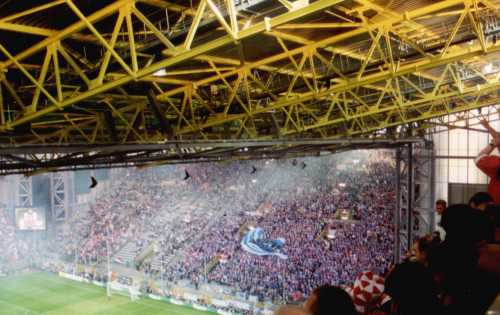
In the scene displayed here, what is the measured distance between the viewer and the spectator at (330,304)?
6.56 feet

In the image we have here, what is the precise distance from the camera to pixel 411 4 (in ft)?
26.7

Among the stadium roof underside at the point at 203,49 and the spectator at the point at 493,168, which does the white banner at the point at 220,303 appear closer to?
the stadium roof underside at the point at 203,49

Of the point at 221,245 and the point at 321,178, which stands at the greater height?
the point at 321,178

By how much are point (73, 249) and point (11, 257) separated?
14.2ft

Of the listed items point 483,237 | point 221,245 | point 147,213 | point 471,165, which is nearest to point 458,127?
point 471,165

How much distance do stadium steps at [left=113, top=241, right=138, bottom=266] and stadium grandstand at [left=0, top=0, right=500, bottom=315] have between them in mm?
599

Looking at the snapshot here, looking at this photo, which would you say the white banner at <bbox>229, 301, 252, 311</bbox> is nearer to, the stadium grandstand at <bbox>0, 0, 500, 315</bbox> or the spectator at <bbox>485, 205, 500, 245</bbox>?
the stadium grandstand at <bbox>0, 0, 500, 315</bbox>

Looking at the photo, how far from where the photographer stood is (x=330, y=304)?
2.01 metres

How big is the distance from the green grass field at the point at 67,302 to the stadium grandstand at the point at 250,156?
17cm

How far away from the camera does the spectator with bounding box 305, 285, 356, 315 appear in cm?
200

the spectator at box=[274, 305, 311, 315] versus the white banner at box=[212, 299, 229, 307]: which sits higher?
the spectator at box=[274, 305, 311, 315]

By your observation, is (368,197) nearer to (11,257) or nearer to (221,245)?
(221,245)

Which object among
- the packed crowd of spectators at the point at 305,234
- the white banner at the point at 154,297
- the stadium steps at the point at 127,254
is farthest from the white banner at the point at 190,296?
the stadium steps at the point at 127,254

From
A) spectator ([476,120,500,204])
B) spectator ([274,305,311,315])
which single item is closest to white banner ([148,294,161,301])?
spectator ([476,120,500,204])
